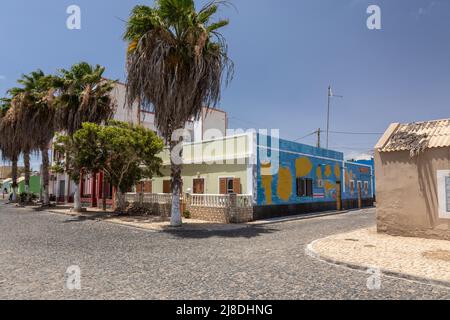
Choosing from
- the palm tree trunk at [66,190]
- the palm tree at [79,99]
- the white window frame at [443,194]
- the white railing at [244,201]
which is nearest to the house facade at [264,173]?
the white railing at [244,201]

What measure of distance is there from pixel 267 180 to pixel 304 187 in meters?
4.79

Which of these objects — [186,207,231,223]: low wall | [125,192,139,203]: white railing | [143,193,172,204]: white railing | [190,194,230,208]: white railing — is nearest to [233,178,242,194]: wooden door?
[190,194,230,208]: white railing

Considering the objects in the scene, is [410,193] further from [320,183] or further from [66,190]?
[66,190]

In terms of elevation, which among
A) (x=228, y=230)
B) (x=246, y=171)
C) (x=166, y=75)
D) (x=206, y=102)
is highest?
(x=166, y=75)

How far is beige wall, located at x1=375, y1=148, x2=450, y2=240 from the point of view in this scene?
11812 millimetres

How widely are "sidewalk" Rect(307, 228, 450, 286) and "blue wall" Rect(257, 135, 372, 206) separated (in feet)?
27.2

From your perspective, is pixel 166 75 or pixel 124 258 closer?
pixel 124 258

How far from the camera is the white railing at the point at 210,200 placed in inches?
721

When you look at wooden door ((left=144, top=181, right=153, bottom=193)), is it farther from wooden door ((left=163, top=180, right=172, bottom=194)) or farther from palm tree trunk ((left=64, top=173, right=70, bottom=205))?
palm tree trunk ((left=64, top=173, right=70, bottom=205))
